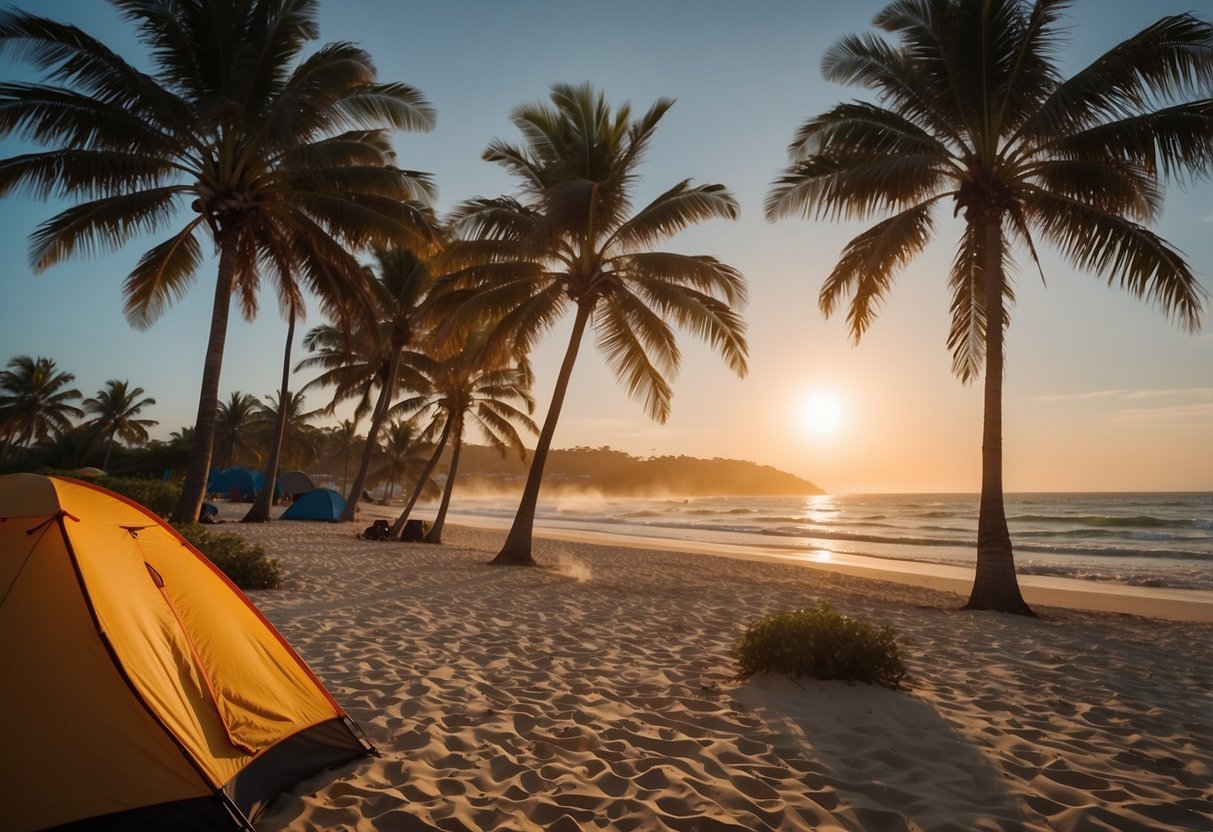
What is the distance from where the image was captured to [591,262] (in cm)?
1258

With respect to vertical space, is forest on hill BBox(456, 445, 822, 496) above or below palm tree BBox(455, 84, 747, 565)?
below

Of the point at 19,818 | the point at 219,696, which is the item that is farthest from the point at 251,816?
the point at 19,818

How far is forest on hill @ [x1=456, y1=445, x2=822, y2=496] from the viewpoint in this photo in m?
97.9

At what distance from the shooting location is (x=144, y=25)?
10.6 metres

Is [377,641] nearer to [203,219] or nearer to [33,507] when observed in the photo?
[33,507]

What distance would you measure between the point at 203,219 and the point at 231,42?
3007 millimetres

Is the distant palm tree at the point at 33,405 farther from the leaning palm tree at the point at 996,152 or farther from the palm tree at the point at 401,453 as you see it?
the leaning palm tree at the point at 996,152

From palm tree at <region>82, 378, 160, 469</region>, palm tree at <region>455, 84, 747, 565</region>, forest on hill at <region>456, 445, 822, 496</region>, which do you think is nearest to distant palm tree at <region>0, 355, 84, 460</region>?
palm tree at <region>82, 378, 160, 469</region>

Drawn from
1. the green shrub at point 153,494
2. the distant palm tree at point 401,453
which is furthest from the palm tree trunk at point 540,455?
the distant palm tree at point 401,453

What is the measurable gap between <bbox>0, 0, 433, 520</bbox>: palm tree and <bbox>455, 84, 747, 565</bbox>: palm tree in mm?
1926

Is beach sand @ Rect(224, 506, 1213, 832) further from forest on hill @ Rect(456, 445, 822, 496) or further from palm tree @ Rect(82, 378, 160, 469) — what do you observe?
forest on hill @ Rect(456, 445, 822, 496)

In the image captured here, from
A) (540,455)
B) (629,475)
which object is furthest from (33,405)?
(629,475)

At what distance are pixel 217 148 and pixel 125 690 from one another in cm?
1124

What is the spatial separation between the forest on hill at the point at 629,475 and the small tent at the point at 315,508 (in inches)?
2730
